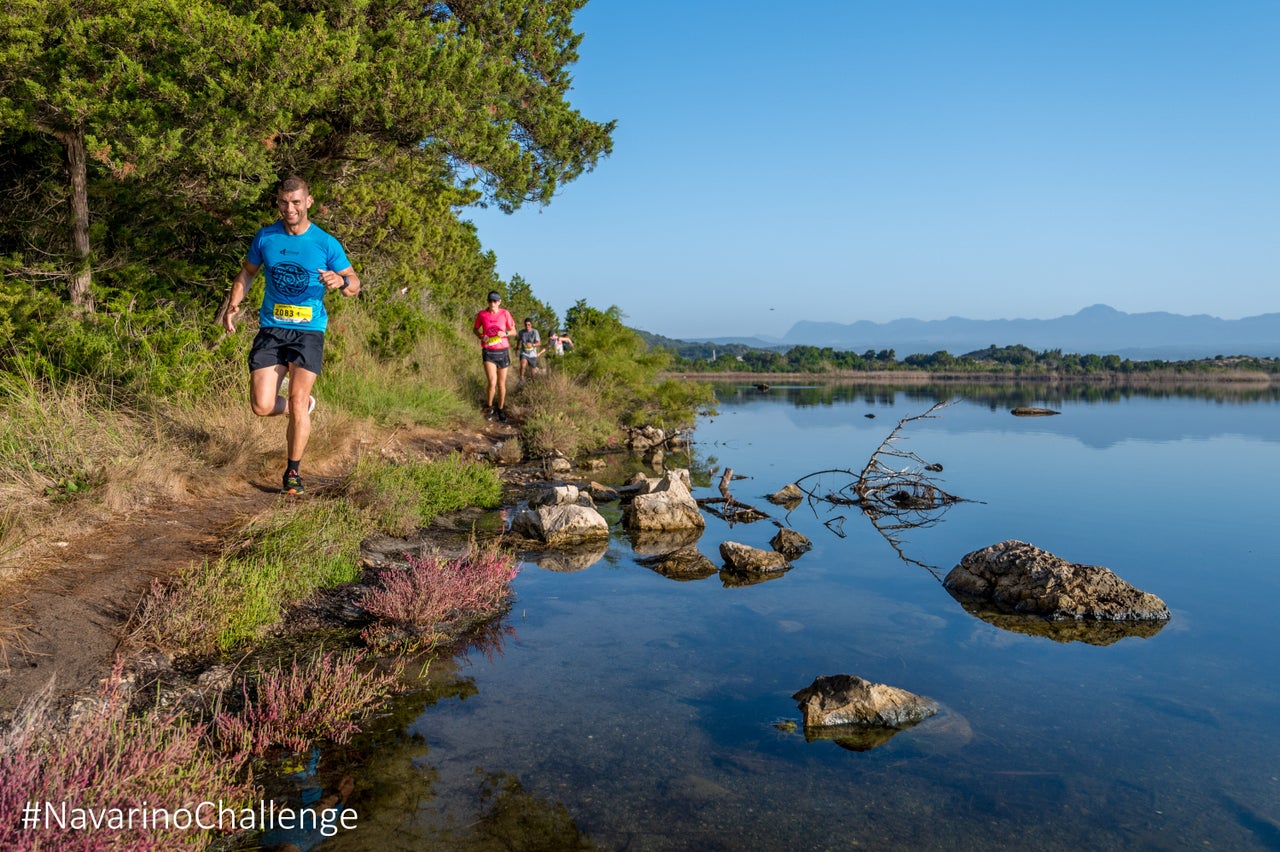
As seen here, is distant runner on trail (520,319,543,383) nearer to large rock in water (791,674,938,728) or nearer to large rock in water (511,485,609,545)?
large rock in water (511,485,609,545)

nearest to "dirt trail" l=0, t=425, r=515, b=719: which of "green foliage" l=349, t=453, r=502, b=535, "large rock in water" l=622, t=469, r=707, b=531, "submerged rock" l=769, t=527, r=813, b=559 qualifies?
"green foliage" l=349, t=453, r=502, b=535

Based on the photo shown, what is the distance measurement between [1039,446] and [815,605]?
1500cm

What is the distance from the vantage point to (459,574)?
18.1 feet

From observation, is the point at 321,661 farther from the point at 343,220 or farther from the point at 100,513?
the point at 343,220

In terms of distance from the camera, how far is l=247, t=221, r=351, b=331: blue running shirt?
611cm

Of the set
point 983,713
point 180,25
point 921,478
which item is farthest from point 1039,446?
point 180,25

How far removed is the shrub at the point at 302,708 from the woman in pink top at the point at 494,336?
9742 millimetres

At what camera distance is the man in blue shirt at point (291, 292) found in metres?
6.10

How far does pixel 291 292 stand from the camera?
6.21m

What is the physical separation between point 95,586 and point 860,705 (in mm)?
4175

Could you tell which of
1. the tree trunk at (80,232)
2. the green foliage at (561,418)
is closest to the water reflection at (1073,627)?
the green foliage at (561,418)

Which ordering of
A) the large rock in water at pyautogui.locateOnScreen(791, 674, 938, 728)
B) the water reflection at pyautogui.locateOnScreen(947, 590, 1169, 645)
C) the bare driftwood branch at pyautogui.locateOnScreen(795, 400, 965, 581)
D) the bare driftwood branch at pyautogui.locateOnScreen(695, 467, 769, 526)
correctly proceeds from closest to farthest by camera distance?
the large rock in water at pyautogui.locateOnScreen(791, 674, 938, 728) → the water reflection at pyautogui.locateOnScreen(947, 590, 1169, 645) → the bare driftwood branch at pyautogui.locateOnScreen(695, 467, 769, 526) → the bare driftwood branch at pyautogui.locateOnScreen(795, 400, 965, 581)

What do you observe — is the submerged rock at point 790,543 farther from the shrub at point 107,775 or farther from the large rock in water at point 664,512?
the shrub at point 107,775

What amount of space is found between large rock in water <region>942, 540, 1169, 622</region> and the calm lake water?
0.26 metres
